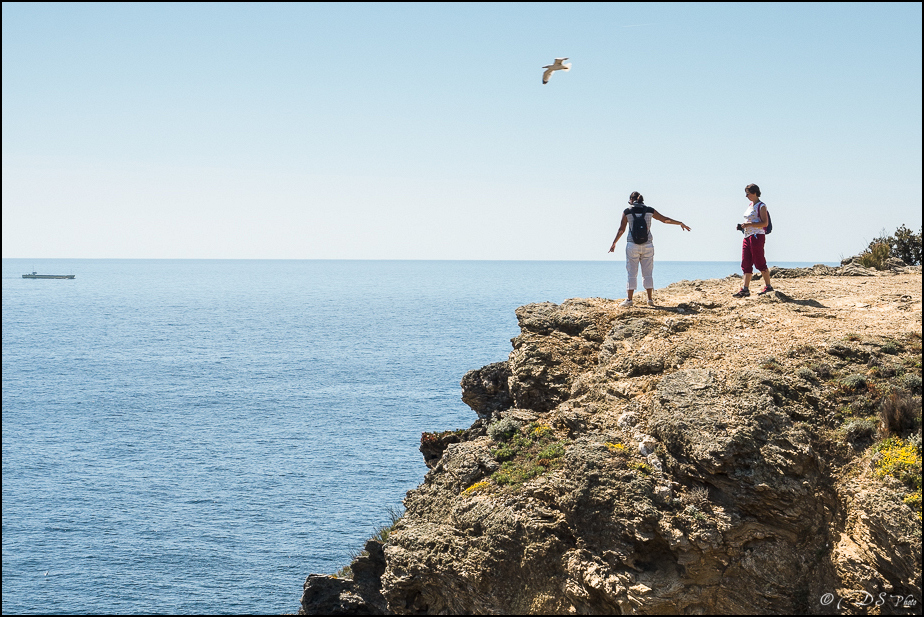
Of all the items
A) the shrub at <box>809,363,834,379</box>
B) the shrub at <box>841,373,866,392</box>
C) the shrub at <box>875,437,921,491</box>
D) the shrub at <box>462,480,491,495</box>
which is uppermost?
the shrub at <box>809,363,834,379</box>

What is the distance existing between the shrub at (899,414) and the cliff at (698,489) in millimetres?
22

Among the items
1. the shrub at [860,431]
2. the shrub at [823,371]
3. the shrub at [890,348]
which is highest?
the shrub at [890,348]

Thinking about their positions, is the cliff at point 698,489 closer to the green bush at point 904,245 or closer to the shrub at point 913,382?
the shrub at point 913,382

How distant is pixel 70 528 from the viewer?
159 ft

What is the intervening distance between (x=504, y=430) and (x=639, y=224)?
5990 millimetres

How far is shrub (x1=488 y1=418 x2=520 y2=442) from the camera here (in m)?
14.4

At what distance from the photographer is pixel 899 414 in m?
11.3

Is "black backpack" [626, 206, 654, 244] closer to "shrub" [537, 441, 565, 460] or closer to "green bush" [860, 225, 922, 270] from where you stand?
"shrub" [537, 441, 565, 460]

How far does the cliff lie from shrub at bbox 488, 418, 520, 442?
0.03 metres

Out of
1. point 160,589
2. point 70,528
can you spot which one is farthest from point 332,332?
point 160,589

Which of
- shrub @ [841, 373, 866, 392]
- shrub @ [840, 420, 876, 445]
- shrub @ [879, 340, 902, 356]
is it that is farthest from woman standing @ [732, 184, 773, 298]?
shrub @ [840, 420, 876, 445]

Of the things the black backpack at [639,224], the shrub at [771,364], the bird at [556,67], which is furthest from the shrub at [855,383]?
the bird at [556,67]

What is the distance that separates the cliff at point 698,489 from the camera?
11.0m

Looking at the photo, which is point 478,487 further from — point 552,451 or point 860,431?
point 860,431
